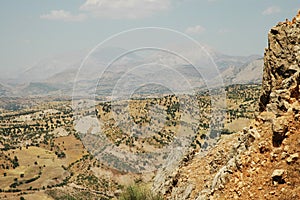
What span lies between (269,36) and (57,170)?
91.2m

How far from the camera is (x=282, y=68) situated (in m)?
12.8

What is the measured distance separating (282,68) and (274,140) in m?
3.27

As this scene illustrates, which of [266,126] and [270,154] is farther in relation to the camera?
[266,126]

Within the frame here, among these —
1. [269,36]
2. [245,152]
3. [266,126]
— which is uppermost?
[269,36]

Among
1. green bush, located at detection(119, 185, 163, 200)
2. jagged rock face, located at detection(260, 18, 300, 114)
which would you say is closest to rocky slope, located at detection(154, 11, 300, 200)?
jagged rock face, located at detection(260, 18, 300, 114)

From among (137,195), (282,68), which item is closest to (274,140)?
(282,68)

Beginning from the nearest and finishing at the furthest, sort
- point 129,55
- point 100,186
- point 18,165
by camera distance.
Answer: point 129,55 → point 100,186 → point 18,165

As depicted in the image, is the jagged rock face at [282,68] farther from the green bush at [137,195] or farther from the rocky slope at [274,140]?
the green bush at [137,195]

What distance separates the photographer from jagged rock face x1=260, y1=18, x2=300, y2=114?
11359 mm

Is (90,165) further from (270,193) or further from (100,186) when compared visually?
(270,193)

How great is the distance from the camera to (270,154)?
35.4 ft

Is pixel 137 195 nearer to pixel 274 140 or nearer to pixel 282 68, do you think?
pixel 274 140

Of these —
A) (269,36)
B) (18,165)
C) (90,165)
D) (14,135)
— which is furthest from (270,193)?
(14,135)

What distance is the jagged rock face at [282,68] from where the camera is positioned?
37.3ft
